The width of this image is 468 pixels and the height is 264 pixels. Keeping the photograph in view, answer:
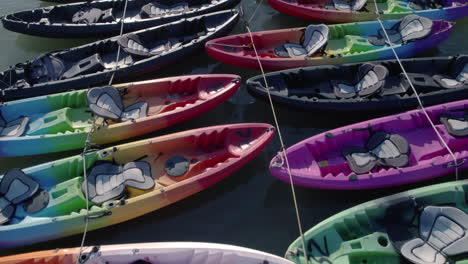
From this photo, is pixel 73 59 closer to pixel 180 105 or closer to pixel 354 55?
pixel 180 105

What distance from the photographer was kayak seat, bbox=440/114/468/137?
5621mm

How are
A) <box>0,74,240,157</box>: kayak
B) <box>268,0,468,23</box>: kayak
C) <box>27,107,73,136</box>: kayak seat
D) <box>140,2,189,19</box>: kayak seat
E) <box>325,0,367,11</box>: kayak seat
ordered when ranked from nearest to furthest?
<box>0,74,240,157</box>: kayak → <box>27,107,73,136</box>: kayak seat → <box>268,0,468,23</box>: kayak → <box>325,0,367,11</box>: kayak seat → <box>140,2,189,19</box>: kayak seat

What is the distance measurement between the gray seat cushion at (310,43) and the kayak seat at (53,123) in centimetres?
448

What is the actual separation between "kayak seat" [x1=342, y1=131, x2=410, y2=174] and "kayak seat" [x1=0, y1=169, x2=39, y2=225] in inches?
185

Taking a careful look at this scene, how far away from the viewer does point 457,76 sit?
678 cm

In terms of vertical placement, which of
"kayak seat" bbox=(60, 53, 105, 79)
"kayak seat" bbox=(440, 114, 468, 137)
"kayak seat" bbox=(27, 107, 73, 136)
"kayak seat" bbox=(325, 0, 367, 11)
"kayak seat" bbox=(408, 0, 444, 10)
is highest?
"kayak seat" bbox=(325, 0, 367, 11)

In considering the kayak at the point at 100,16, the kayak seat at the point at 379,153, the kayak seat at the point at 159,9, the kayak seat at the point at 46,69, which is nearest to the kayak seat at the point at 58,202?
the kayak seat at the point at 46,69

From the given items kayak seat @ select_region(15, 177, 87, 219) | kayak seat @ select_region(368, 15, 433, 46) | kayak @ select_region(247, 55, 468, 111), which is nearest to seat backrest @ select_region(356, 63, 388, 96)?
kayak @ select_region(247, 55, 468, 111)

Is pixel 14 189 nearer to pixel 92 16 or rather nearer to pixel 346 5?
pixel 92 16

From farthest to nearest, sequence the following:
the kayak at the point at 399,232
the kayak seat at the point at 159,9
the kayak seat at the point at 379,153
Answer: the kayak seat at the point at 159,9
the kayak seat at the point at 379,153
the kayak at the point at 399,232

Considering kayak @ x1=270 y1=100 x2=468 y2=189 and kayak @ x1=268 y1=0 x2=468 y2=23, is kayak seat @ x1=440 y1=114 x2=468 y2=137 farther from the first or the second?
kayak @ x1=268 y1=0 x2=468 y2=23

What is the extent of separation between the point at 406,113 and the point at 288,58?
243 cm

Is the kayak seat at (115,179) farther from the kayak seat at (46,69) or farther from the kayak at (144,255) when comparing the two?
the kayak seat at (46,69)

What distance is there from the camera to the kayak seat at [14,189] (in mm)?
5102
